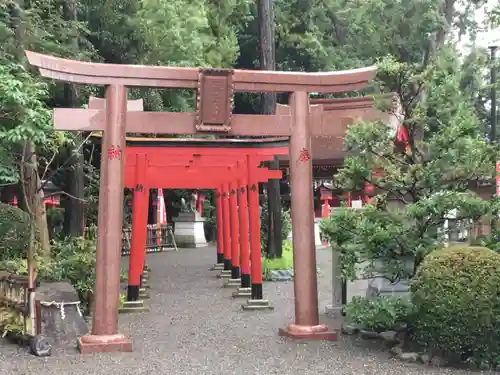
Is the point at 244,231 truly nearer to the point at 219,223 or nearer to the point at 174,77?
the point at 174,77

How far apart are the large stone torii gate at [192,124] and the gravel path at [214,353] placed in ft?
1.18

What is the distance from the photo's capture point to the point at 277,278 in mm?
14828

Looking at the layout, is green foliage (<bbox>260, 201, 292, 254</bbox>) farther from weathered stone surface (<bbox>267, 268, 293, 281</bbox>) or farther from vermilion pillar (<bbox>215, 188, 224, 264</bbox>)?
weathered stone surface (<bbox>267, 268, 293, 281</bbox>)

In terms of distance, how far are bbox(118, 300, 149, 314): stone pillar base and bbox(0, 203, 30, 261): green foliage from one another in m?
2.12

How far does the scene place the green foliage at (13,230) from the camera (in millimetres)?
8766

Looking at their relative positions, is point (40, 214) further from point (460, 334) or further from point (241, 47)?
point (241, 47)

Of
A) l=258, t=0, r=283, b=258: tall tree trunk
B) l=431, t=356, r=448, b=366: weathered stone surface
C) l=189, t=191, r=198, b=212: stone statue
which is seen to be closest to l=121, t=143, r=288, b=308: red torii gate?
l=258, t=0, r=283, b=258: tall tree trunk

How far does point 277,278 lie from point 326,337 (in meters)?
7.21

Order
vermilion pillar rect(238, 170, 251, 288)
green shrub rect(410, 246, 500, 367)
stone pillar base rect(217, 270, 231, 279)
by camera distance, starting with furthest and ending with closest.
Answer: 1. stone pillar base rect(217, 270, 231, 279)
2. vermilion pillar rect(238, 170, 251, 288)
3. green shrub rect(410, 246, 500, 367)

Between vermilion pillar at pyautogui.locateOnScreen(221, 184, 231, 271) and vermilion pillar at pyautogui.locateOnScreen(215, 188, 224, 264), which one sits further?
vermilion pillar at pyautogui.locateOnScreen(215, 188, 224, 264)

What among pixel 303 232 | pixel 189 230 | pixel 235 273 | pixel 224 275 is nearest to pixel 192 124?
pixel 303 232

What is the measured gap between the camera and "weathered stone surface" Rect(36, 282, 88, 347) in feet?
25.0

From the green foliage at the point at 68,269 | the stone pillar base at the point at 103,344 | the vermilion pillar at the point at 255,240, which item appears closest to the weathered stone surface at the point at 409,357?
the stone pillar base at the point at 103,344

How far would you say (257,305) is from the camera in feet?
35.0
